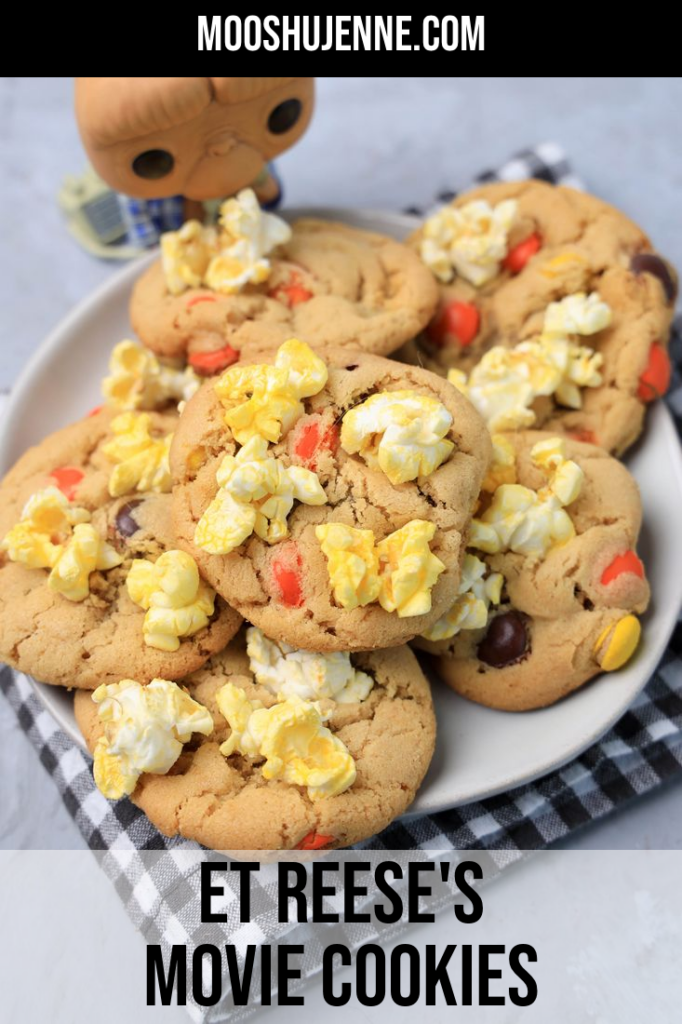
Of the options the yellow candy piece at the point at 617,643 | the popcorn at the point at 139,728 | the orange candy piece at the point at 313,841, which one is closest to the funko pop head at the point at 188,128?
the popcorn at the point at 139,728

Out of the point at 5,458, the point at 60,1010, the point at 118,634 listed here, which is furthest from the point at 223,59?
the point at 60,1010

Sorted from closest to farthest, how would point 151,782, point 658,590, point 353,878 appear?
point 151,782
point 353,878
point 658,590

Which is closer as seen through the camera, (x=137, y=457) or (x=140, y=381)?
(x=137, y=457)

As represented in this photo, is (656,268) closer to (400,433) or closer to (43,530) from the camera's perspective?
(400,433)

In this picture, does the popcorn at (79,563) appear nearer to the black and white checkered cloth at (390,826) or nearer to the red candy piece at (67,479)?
the red candy piece at (67,479)

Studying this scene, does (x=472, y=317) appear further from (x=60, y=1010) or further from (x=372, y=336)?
(x=60, y=1010)

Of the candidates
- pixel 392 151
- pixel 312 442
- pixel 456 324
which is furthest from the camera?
pixel 392 151

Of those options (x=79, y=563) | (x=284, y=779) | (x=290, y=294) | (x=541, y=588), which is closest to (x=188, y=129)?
(x=290, y=294)
